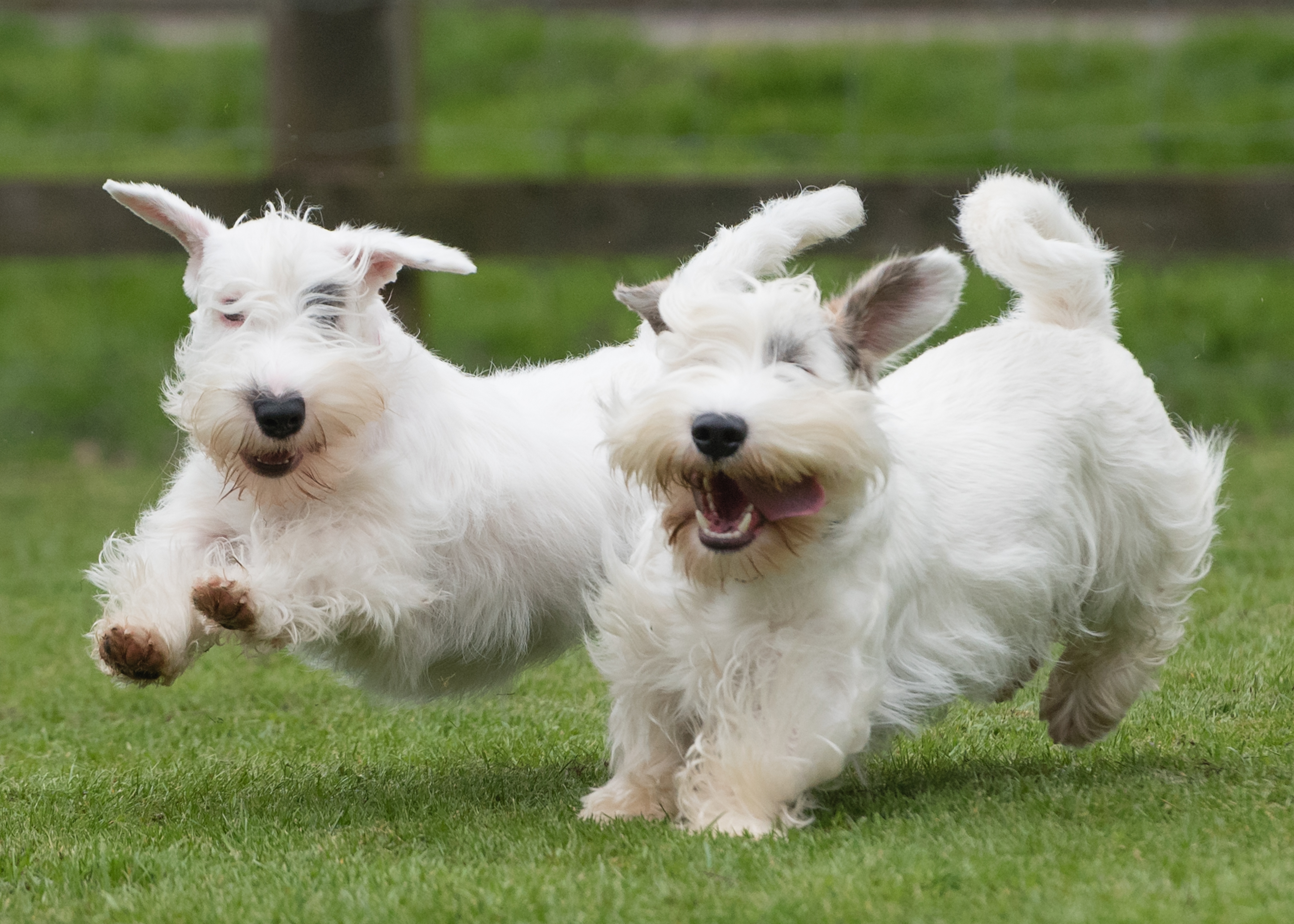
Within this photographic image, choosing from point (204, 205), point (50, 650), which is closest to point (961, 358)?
point (50, 650)

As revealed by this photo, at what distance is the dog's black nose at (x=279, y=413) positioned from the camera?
442cm

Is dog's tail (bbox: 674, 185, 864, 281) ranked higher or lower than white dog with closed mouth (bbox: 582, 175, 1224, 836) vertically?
higher

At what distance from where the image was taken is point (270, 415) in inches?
174

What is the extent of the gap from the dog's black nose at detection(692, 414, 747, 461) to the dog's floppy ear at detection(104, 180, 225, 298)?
5.46 feet

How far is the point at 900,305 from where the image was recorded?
430 centimetres

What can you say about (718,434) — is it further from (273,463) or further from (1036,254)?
(1036,254)

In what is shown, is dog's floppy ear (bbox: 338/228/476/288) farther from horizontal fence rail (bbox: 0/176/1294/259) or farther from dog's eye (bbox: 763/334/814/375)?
horizontal fence rail (bbox: 0/176/1294/259)

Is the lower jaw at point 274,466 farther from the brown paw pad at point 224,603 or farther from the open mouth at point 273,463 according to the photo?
the brown paw pad at point 224,603

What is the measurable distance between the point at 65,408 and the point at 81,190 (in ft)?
8.14

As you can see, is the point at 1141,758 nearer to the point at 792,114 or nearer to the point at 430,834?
the point at 430,834

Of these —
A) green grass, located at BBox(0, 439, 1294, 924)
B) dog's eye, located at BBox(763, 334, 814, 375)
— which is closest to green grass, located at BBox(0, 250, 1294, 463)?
green grass, located at BBox(0, 439, 1294, 924)

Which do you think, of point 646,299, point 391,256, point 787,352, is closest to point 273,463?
point 391,256

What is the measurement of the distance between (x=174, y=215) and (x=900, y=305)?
1.93m

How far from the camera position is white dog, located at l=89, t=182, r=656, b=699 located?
4488 millimetres
